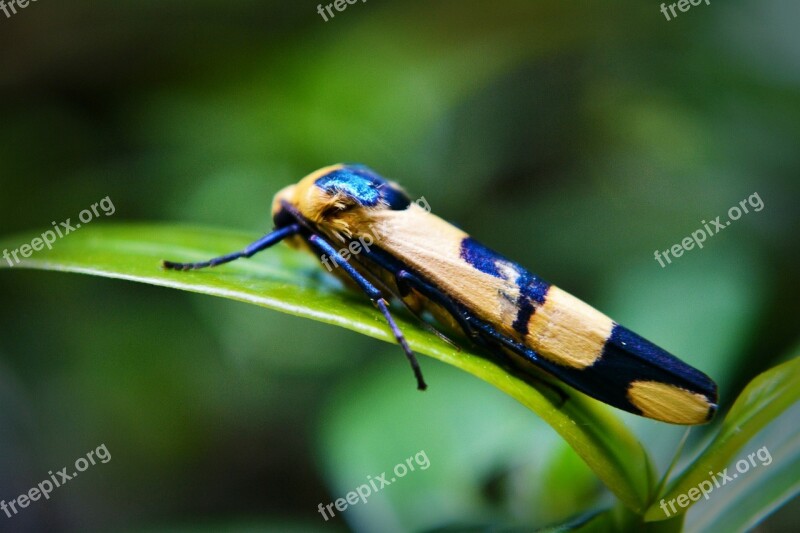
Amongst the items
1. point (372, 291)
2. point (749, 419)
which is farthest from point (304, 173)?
point (749, 419)

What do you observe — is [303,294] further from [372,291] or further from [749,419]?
[749,419]

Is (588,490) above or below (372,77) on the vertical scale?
below

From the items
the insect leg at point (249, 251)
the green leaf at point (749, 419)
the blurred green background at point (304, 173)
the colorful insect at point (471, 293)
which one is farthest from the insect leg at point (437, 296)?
the blurred green background at point (304, 173)

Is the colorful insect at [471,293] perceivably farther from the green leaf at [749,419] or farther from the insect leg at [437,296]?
the green leaf at [749,419]

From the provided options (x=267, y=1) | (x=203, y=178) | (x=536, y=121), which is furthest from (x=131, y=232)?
(x=536, y=121)

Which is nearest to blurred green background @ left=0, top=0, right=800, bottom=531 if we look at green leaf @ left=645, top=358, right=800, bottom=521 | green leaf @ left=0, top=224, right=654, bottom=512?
green leaf @ left=0, top=224, right=654, bottom=512

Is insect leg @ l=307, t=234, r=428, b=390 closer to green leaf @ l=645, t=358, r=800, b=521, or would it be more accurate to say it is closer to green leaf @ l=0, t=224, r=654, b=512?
green leaf @ l=0, t=224, r=654, b=512

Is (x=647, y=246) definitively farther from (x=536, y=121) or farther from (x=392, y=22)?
(x=392, y=22)
